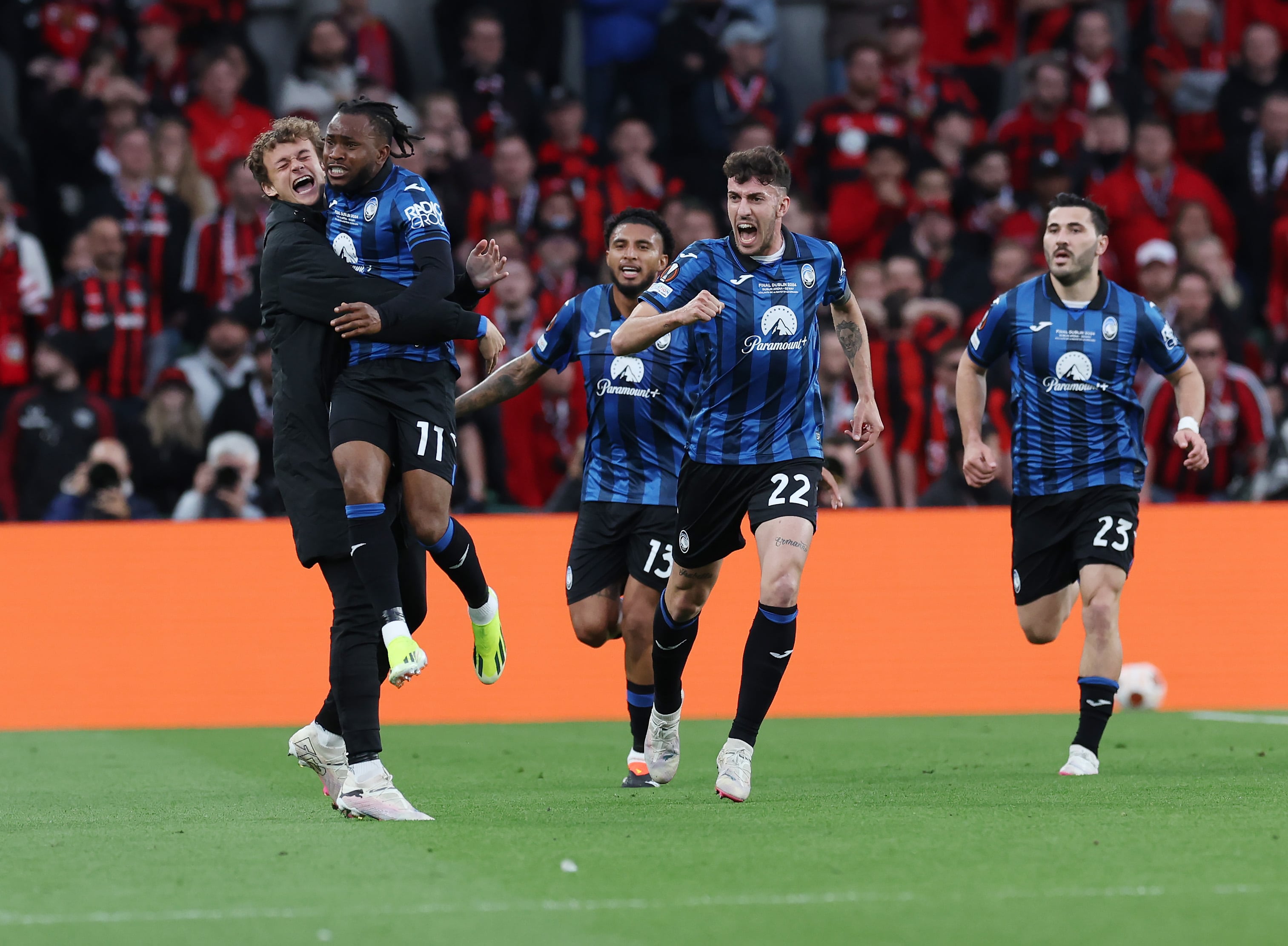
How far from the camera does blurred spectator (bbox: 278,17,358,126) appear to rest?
14969 mm

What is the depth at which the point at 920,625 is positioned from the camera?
11.4m

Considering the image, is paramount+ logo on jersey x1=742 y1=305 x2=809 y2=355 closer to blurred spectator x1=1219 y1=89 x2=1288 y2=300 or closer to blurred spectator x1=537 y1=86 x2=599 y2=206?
blurred spectator x1=537 y1=86 x2=599 y2=206

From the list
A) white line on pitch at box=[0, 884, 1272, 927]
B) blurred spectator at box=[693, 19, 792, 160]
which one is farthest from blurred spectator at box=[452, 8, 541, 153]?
white line on pitch at box=[0, 884, 1272, 927]

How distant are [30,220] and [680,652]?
880cm

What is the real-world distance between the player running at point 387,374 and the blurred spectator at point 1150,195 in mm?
9948

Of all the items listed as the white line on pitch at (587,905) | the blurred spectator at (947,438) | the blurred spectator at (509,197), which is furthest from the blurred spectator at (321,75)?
the white line on pitch at (587,905)

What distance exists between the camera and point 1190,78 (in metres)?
16.6

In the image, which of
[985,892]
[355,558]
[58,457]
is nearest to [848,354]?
[355,558]

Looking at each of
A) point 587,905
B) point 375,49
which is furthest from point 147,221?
point 587,905

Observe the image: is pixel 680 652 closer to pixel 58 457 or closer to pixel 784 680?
pixel 784 680

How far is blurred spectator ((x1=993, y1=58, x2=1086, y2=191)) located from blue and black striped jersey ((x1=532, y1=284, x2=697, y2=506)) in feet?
26.9

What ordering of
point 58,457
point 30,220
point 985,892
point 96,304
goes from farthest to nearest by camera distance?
point 30,220, point 96,304, point 58,457, point 985,892

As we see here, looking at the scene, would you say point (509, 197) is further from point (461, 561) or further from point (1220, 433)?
point (461, 561)

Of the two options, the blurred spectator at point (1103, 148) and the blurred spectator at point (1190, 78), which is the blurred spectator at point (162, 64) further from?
the blurred spectator at point (1190, 78)
